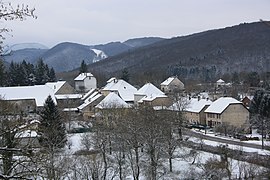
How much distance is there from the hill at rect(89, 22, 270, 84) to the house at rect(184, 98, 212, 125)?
54.1 metres

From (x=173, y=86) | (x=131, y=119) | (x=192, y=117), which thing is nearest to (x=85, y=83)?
(x=173, y=86)

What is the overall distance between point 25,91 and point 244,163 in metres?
29.4

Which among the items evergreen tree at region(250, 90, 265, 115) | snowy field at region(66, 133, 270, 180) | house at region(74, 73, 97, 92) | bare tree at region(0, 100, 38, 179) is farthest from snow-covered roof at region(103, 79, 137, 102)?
bare tree at region(0, 100, 38, 179)

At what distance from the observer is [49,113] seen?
30.2 meters

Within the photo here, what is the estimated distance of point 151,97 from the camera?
4719 centimetres

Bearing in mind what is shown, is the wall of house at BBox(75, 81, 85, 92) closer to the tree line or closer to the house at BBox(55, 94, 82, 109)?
the tree line

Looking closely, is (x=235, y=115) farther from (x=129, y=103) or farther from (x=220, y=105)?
(x=129, y=103)

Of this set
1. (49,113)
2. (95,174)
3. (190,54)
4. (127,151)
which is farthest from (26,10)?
(190,54)

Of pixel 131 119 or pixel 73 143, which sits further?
pixel 73 143

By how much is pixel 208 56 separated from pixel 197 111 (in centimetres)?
7793

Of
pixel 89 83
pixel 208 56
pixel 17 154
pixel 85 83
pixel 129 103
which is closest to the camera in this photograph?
pixel 17 154

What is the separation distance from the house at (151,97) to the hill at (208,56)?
47.5m

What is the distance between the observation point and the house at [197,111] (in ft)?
140

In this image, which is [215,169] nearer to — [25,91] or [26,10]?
[26,10]
